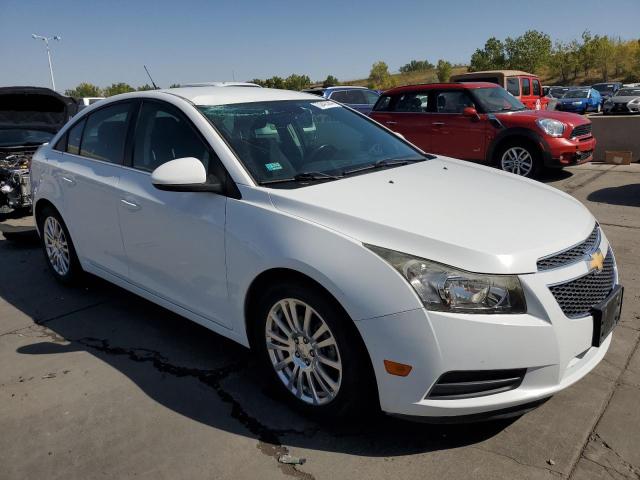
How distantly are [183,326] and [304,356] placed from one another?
1556 mm

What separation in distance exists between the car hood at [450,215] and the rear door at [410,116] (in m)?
7.00

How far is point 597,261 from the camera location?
2.55 metres

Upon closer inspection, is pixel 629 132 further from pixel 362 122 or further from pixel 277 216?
pixel 277 216

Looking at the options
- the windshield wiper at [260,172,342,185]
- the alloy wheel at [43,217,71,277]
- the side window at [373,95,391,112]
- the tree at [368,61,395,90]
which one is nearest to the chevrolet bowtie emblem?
the windshield wiper at [260,172,342,185]

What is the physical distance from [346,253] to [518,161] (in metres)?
7.57

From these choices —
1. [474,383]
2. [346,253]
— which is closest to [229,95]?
[346,253]

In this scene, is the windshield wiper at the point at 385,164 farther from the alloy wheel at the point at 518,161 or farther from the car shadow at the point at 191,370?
the alloy wheel at the point at 518,161

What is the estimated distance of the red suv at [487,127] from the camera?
8.73 m

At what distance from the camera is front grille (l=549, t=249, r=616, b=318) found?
2271mm

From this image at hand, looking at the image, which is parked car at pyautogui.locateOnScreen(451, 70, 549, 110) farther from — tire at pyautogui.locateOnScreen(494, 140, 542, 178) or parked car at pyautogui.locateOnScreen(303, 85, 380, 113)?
tire at pyautogui.locateOnScreen(494, 140, 542, 178)

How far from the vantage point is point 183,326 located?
3.94 meters

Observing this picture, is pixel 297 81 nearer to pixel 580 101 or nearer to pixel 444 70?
pixel 444 70

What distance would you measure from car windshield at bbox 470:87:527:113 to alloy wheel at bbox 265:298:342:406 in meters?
7.80

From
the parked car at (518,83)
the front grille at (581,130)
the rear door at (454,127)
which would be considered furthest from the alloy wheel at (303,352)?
the parked car at (518,83)
